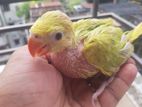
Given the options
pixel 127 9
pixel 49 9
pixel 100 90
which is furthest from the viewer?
pixel 127 9

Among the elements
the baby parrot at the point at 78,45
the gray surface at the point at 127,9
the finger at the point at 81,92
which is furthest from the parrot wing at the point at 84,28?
the gray surface at the point at 127,9

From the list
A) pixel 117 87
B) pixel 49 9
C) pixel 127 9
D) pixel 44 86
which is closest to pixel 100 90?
pixel 117 87

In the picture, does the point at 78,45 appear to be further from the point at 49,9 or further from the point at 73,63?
the point at 49,9

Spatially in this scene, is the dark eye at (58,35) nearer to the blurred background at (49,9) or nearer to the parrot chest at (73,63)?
the parrot chest at (73,63)

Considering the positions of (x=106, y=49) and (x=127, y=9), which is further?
(x=127, y=9)

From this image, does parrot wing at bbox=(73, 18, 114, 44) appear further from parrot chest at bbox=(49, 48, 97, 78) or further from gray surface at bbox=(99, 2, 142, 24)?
gray surface at bbox=(99, 2, 142, 24)

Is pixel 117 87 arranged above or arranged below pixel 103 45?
below

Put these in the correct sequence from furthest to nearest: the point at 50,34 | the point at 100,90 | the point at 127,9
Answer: the point at 127,9 → the point at 100,90 → the point at 50,34

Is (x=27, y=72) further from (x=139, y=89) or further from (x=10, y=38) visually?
(x=10, y=38)
